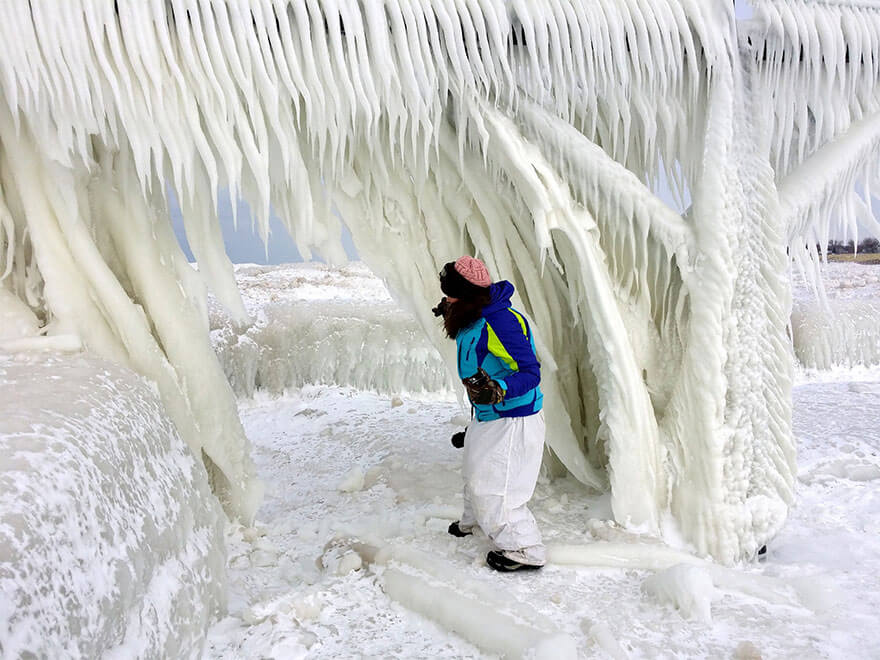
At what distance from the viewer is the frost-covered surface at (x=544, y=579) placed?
1846 millimetres

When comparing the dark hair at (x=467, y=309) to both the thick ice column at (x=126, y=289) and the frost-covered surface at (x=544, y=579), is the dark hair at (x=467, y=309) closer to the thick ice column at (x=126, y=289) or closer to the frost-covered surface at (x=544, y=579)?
the frost-covered surface at (x=544, y=579)

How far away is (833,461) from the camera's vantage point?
11.5ft

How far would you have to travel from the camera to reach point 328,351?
590cm

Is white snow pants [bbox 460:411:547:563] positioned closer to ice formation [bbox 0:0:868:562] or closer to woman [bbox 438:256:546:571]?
woman [bbox 438:256:546:571]

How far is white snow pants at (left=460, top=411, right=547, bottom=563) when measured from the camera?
2.31 meters

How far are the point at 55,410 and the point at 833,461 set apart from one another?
12.0 ft

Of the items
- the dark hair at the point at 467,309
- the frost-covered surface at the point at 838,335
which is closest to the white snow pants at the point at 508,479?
the dark hair at the point at 467,309

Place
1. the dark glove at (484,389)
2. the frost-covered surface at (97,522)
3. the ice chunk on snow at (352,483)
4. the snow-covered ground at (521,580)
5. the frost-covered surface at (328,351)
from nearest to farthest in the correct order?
the frost-covered surface at (97,522)
the snow-covered ground at (521,580)
the dark glove at (484,389)
the ice chunk on snow at (352,483)
the frost-covered surface at (328,351)

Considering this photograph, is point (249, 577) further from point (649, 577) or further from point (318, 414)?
point (318, 414)

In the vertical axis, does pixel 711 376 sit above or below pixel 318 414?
above

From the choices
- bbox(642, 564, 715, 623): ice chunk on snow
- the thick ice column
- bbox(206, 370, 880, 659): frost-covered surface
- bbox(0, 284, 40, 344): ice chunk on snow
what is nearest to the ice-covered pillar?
bbox(206, 370, 880, 659): frost-covered surface

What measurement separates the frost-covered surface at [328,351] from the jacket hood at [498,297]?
3508mm

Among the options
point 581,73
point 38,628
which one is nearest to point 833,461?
point 581,73

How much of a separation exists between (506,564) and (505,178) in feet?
5.21
